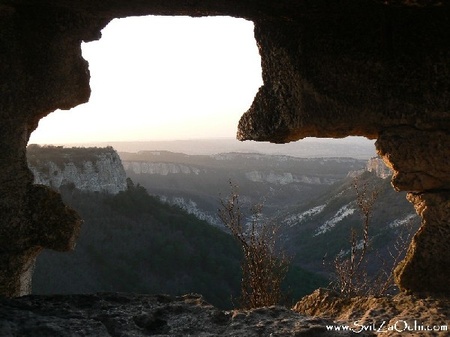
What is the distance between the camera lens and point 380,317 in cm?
298

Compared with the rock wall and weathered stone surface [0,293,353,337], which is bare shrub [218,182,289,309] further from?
the rock wall

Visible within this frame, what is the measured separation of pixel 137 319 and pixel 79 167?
2907cm

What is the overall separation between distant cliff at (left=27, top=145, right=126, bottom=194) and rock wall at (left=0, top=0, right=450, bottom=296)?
76.4 feet

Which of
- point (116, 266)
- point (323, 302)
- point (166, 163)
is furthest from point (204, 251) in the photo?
point (166, 163)

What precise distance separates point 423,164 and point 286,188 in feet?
219

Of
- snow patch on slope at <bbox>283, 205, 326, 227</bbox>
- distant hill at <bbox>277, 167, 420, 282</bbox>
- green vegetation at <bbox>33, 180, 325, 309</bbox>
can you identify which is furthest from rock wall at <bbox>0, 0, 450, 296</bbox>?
snow patch on slope at <bbox>283, 205, 326, 227</bbox>

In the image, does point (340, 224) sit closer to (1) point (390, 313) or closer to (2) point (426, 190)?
(2) point (426, 190)

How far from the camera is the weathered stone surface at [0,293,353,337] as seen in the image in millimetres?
2709

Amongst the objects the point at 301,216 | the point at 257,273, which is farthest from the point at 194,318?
the point at 301,216

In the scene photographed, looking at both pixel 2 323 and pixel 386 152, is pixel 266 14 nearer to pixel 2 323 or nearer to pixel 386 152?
pixel 386 152

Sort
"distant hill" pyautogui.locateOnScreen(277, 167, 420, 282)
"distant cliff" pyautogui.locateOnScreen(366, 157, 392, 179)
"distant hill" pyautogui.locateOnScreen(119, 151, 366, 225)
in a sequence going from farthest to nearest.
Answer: "distant hill" pyautogui.locateOnScreen(119, 151, 366, 225), "distant cliff" pyautogui.locateOnScreen(366, 157, 392, 179), "distant hill" pyautogui.locateOnScreen(277, 167, 420, 282)

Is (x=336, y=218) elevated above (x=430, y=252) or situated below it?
below

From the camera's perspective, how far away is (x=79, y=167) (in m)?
30.7

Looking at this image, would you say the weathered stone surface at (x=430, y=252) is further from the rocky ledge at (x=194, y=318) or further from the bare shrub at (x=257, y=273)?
the bare shrub at (x=257, y=273)
